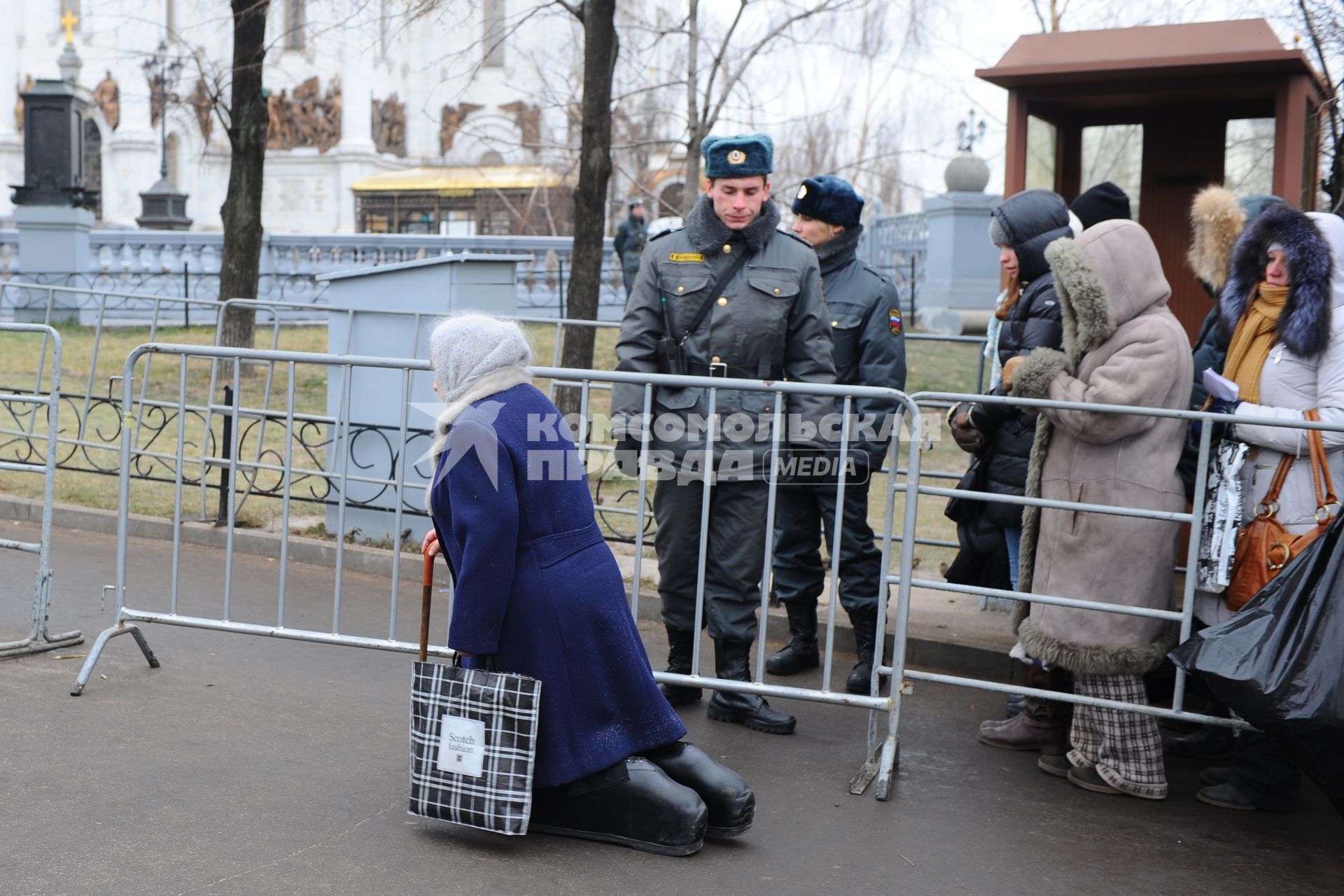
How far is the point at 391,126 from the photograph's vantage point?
162 feet

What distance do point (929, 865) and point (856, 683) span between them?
1.71 meters

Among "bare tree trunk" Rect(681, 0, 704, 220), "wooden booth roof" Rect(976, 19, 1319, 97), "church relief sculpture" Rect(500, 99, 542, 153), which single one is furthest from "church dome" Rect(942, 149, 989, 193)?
"wooden booth roof" Rect(976, 19, 1319, 97)

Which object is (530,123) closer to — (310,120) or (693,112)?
Result: (693,112)

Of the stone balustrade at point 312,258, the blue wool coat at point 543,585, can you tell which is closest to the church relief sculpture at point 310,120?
the stone balustrade at point 312,258

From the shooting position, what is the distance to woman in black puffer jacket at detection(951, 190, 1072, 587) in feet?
15.8

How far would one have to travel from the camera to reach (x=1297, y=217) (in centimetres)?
447

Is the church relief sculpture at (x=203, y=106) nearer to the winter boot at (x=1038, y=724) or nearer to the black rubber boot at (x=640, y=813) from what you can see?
the winter boot at (x=1038, y=724)

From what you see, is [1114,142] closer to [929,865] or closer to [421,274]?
[421,274]

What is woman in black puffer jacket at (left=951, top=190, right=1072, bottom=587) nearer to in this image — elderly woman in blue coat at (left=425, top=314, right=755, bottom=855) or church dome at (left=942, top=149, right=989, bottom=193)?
elderly woman in blue coat at (left=425, top=314, right=755, bottom=855)

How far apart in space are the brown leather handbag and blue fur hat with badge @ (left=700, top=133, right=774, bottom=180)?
205 centimetres

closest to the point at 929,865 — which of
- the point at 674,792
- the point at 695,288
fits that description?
the point at 674,792

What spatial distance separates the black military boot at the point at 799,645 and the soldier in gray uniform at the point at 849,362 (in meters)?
0.20

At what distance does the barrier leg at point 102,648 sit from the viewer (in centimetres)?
502

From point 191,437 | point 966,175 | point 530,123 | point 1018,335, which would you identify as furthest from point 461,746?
point 530,123
